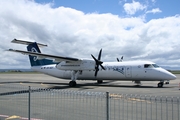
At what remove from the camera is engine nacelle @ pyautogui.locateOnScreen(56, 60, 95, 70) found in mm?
22587

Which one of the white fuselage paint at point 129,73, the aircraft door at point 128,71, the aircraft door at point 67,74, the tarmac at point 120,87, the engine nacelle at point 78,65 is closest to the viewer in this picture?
the tarmac at point 120,87

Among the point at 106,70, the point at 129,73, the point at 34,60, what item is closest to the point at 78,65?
the point at 106,70

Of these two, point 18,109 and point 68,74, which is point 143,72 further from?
point 18,109

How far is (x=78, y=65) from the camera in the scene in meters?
23.3

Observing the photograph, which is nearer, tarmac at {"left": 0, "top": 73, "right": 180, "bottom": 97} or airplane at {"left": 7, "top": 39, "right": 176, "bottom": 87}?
tarmac at {"left": 0, "top": 73, "right": 180, "bottom": 97}

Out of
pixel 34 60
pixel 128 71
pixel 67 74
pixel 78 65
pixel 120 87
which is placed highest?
pixel 34 60

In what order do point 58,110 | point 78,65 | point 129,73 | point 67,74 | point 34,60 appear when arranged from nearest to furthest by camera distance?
point 58,110
point 129,73
point 78,65
point 67,74
point 34,60

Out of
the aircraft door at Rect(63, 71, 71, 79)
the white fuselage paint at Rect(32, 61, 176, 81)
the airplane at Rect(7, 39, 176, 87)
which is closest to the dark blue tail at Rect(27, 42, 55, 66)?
the airplane at Rect(7, 39, 176, 87)

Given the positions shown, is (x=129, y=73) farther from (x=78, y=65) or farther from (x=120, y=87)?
(x=78, y=65)

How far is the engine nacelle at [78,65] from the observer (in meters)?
22.6

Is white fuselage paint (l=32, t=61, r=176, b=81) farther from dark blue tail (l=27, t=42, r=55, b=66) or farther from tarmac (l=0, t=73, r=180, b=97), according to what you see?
dark blue tail (l=27, t=42, r=55, b=66)

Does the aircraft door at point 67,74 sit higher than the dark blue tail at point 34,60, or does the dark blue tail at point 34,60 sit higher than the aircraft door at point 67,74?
the dark blue tail at point 34,60

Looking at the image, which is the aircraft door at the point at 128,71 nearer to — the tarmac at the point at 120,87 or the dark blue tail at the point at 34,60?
the tarmac at the point at 120,87

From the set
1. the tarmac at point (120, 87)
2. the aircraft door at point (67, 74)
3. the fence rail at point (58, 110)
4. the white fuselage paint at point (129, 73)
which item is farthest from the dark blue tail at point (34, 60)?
the fence rail at point (58, 110)
